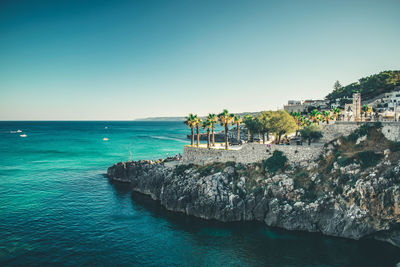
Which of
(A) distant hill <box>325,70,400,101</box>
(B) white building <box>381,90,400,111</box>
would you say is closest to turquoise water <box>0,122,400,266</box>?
(B) white building <box>381,90,400,111</box>

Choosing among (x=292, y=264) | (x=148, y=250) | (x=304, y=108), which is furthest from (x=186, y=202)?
(x=304, y=108)

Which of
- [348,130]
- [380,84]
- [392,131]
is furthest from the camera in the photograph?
[380,84]

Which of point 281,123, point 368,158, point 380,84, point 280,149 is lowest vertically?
point 368,158

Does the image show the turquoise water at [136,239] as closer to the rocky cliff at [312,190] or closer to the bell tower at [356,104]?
the rocky cliff at [312,190]

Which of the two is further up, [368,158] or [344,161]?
[368,158]

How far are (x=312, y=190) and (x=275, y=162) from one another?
8708mm

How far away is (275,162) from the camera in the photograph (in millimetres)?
45562

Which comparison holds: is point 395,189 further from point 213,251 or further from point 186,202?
point 186,202

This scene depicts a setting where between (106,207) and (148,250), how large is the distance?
1765cm

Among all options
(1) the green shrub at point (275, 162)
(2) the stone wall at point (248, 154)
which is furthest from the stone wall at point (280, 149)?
(1) the green shrub at point (275, 162)

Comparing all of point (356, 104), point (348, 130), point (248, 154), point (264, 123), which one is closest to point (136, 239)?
point (248, 154)

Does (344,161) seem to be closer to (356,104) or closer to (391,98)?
(356,104)

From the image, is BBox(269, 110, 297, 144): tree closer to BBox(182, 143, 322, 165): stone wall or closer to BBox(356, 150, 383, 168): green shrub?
BBox(182, 143, 322, 165): stone wall

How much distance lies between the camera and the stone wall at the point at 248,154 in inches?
1756
